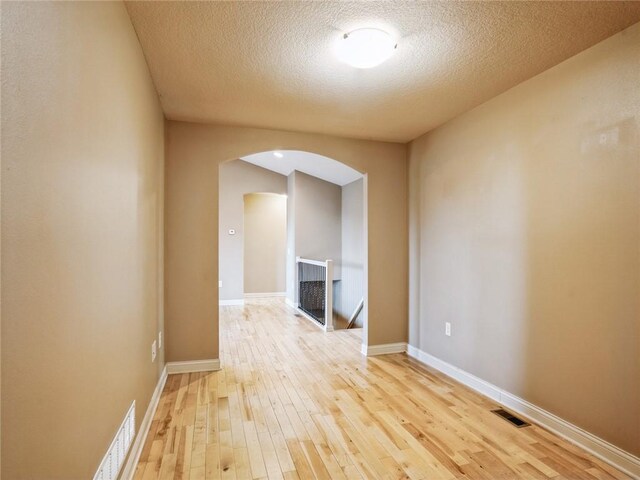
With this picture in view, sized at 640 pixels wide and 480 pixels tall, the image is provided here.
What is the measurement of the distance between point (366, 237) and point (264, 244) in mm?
4784

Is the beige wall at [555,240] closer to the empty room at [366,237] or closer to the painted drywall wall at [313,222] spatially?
the empty room at [366,237]

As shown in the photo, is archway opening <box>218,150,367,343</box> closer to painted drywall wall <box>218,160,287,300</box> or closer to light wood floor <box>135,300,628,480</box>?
painted drywall wall <box>218,160,287,300</box>

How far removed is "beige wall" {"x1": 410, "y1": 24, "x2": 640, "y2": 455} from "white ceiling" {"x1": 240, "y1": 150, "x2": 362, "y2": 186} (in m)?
2.71

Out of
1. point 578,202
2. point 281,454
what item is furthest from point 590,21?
point 281,454

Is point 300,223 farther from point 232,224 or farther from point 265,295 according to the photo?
point 265,295

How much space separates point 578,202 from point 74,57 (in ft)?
8.74

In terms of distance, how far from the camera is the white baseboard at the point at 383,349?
3.94 m

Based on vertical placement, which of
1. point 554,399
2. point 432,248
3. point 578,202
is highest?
point 578,202

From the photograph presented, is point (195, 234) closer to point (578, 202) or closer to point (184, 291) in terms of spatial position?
point (184, 291)

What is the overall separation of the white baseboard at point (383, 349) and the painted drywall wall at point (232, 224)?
3845mm

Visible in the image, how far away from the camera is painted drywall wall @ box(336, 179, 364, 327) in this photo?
6379 millimetres

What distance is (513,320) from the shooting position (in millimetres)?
2666

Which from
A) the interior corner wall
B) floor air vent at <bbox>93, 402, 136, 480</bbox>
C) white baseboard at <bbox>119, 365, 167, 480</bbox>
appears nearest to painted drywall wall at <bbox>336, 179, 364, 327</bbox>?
the interior corner wall

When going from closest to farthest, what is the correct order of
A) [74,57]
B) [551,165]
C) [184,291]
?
1. [74,57]
2. [551,165]
3. [184,291]
